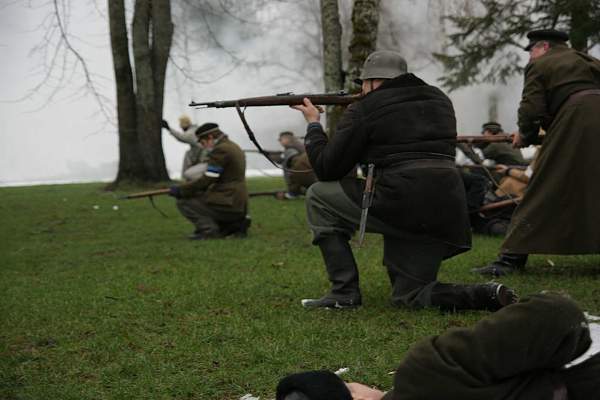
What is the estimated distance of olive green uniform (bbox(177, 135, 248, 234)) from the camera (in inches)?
408

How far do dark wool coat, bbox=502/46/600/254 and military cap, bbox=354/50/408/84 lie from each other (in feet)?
4.91

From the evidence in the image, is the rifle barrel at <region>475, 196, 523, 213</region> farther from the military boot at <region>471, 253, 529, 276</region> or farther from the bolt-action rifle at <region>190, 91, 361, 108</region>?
the bolt-action rifle at <region>190, 91, 361, 108</region>

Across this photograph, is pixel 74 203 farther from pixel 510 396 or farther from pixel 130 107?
pixel 510 396

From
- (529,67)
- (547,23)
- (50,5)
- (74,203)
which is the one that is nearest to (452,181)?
(529,67)

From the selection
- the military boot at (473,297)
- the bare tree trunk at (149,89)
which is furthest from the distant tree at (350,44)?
the bare tree trunk at (149,89)

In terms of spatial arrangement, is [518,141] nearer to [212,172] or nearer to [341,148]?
[341,148]

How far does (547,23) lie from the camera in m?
18.3

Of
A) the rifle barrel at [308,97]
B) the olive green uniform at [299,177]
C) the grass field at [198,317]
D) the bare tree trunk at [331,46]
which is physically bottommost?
the grass field at [198,317]

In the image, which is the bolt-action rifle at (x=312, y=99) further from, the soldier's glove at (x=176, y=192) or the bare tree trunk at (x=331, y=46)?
the soldier's glove at (x=176, y=192)

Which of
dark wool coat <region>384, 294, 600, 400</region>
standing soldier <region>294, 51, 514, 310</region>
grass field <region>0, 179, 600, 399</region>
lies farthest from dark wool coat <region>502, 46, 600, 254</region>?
dark wool coat <region>384, 294, 600, 400</region>

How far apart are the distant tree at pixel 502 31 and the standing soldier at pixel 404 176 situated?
12247mm

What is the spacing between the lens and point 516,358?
2.16m

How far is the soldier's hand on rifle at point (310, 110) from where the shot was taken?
5332 mm

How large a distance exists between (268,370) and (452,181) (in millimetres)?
1806
